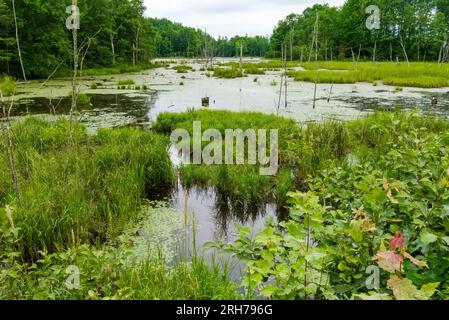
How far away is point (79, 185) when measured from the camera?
12.4ft

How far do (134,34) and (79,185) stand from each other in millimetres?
33821

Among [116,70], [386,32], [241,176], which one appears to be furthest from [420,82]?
[386,32]

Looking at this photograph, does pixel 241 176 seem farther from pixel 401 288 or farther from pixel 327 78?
pixel 327 78

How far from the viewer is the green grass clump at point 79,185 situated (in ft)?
10.1

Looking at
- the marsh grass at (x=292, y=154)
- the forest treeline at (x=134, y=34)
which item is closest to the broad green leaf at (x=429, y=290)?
the marsh grass at (x=292, y=154)

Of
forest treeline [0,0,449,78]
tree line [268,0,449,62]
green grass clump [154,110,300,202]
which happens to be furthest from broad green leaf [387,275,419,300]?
tree line [268,0,449,62]

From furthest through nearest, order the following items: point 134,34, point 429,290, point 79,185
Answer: point 134,34 < point 79,185 < point 429,290

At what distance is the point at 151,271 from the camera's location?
2.28m

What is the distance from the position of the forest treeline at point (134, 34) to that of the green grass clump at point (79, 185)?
1007cm

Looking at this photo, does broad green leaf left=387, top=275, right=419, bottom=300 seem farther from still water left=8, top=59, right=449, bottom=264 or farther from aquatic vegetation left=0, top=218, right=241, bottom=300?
still water left=8, top=59, right=449, bottom=264

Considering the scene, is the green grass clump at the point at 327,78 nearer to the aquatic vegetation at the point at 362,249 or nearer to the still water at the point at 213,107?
the still water at the point at 213,107
